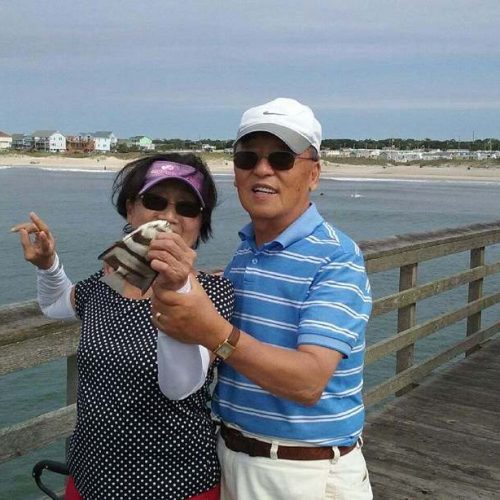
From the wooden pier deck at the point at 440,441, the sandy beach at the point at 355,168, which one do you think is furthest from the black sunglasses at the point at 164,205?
Answer: the sandy beach at the point at 355,168

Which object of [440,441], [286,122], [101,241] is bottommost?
[101,241]

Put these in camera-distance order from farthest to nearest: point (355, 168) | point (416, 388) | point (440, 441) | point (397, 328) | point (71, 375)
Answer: point (355, 168), point (397, 328), point (416, 388), point (440, 441), point (71, 375)

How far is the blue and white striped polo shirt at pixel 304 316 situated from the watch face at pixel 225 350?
0.68ft

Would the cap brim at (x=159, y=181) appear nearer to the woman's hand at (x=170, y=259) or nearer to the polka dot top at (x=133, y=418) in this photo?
the polka dot top at (x=133, y=418)

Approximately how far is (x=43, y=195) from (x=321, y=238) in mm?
52179

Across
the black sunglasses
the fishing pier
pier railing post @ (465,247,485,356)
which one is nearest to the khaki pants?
the black sunglasses

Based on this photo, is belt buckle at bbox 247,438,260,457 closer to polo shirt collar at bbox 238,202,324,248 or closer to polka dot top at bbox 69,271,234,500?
polka dot top at bbox 69,271,234,500

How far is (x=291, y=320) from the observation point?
66.2 inches

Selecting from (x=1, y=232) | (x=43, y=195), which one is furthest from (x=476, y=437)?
(x=43, y=195)

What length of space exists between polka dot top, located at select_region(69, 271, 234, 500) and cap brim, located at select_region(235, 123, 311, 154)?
1.15 feet

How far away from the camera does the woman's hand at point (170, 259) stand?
1.32 meters

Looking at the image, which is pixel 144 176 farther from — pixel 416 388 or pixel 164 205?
pixel 416 388

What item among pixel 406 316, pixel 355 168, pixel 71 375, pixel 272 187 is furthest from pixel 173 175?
pixel 355 168

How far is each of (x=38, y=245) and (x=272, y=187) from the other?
0.75 meters
